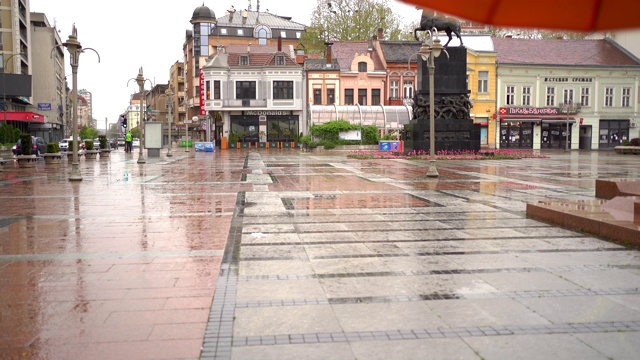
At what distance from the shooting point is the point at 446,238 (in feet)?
29.1

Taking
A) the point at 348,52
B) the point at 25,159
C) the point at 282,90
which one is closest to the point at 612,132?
the point at 348,52

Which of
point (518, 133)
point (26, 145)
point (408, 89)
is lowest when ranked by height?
point (26, 145)

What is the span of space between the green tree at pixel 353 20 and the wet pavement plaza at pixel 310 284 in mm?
59659

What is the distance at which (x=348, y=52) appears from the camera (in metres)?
63.1

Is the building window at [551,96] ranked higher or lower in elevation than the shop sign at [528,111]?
higher

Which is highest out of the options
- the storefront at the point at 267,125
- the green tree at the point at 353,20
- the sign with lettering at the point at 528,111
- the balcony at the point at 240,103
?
the green tree at the point at 353,20

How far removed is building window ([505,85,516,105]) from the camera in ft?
200

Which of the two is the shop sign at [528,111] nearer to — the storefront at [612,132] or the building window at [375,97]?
the storefront at [612,132]

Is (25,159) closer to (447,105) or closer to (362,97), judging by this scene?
(447,105)

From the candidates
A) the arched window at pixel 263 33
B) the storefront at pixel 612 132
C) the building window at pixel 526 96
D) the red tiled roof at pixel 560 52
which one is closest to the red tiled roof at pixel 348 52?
the red tiled roof at pixel 560 52

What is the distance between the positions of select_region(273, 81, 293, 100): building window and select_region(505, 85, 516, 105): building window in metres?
23.6

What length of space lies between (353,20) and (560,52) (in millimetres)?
24341

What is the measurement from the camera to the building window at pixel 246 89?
6234cm

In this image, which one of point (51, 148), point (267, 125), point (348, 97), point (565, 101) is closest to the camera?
point (51, 148)
